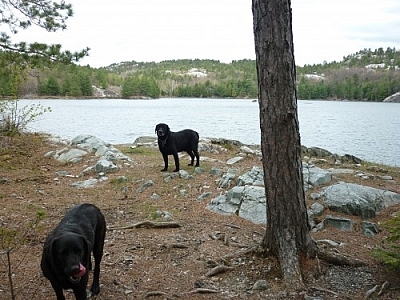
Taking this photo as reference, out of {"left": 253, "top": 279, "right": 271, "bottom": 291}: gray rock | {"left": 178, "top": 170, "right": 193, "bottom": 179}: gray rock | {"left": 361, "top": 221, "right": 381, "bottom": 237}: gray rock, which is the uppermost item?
{"left": 178, "top": 170, "right": 193, "bottom": 179}: gray rock

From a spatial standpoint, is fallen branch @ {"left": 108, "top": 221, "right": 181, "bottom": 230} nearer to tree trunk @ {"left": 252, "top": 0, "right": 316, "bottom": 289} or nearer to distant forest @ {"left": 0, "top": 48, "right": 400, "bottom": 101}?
tree trunk @ {"left": 252, "top": 0, "right": 316, "bottom": 289}

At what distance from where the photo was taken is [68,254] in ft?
12.1

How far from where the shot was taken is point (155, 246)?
5996 millimetres

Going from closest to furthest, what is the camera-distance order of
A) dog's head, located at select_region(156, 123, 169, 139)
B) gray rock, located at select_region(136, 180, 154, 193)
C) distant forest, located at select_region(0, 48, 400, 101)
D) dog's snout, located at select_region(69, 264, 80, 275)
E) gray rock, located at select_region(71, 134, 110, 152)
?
dog's snout, located at select_region(69, 264, 80, 275) → gray rock, located at select_region(136, 180, 154, 193) → dog's head, located at select_region(156, 123, 169, 139) → gray rock, located at select_region(71, 134, 110, 152) → distant forest, located at select_region(0, 48, 400, 101)

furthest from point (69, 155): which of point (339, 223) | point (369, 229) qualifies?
point (369, 229)

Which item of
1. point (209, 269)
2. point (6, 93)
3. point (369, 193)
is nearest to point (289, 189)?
point (209, 269)

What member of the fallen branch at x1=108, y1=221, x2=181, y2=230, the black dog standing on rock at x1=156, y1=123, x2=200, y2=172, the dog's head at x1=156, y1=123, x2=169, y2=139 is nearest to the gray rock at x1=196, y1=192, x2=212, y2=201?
the fallen branch at x1=108, y1=221, x2=181, y2=230

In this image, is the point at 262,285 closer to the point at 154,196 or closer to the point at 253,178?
the point at 253,178

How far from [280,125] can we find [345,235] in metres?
2.80

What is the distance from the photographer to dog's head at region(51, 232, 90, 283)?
3.63 meters

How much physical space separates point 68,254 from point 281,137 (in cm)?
269

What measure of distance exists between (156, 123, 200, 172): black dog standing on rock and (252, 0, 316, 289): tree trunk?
6345mm

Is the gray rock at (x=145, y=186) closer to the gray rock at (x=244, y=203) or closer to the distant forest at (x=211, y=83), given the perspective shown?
the gray rock at (x=244, y=203)

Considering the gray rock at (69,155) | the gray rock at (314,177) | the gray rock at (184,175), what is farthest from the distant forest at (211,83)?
the gray rock at (314,177)
